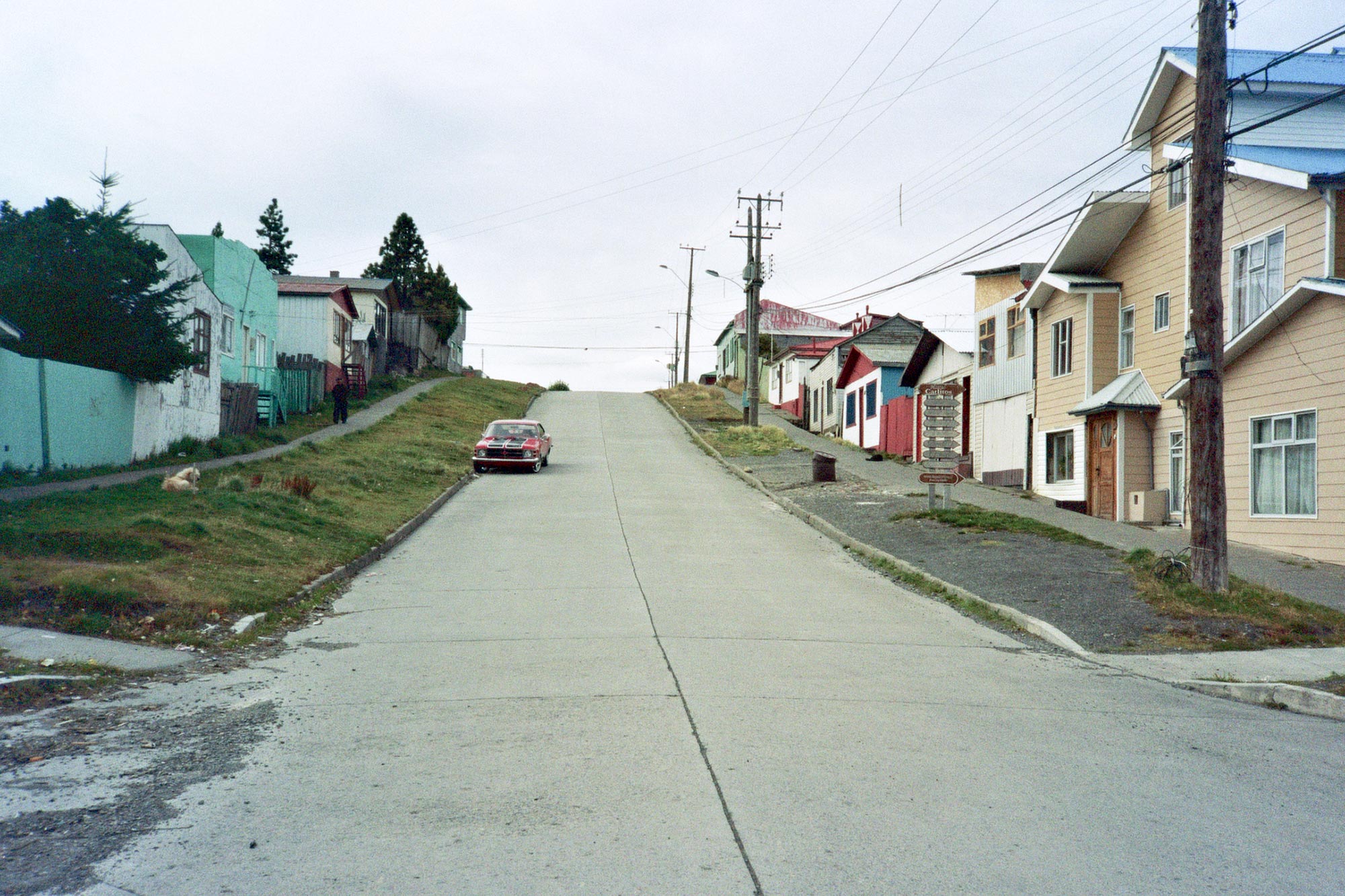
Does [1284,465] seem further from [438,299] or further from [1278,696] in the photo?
[438,299]

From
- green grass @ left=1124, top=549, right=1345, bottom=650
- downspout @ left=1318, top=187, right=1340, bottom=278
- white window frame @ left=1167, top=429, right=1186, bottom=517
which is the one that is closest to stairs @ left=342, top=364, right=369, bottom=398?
white window frame @ left=1167, top=429, right=1186, bottom=517

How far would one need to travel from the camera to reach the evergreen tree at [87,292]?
63.6 feet

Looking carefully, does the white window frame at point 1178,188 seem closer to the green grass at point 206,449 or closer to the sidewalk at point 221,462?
the sidewalk at point 221,462

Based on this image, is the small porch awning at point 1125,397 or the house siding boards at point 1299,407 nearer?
the house siding boards at point 1299,407

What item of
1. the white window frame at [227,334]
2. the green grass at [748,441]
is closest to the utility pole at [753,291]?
the green grass at [748,441]

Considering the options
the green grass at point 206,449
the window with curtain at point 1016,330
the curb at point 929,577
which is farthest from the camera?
the window with curtain at point 1016,330

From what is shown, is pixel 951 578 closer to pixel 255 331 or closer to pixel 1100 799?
pixel 1100 799

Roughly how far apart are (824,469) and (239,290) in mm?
19412

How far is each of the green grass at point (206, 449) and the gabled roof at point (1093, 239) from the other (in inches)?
813

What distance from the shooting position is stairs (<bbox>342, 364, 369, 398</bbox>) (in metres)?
47.1

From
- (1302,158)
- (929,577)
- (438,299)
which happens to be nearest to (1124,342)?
(1302,158)

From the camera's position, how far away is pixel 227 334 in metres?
31.4

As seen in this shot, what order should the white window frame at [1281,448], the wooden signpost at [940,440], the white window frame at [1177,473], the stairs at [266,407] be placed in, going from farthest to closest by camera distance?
the stairs at [266,407] < the white window frame at [1177,473] < the wooden signpost at [940,440] < the white window frame at [1281,448]

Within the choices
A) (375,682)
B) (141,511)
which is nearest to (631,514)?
(141,511)
